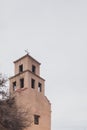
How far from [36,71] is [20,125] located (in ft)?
41.4

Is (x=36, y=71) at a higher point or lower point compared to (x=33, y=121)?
higher

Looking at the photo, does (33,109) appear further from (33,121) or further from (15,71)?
(15,71)

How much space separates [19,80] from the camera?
108 feet

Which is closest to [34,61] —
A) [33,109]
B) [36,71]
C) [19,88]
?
[36,71]

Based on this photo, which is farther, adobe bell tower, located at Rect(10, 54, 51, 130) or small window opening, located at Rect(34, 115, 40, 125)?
small window opening, located at Rect(34, 115, 40, 125)

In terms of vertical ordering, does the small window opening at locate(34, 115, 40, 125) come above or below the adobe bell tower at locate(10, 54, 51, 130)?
below

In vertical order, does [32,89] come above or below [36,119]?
above

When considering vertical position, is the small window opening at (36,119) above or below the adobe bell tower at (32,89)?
below

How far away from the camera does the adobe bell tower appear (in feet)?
102

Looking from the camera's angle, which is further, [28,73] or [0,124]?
[28,73]

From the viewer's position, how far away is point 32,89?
1262 inches

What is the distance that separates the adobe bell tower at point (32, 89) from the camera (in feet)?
102

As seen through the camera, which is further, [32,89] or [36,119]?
[32,89]

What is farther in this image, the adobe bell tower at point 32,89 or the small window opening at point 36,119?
the small window opening at point 36,119
